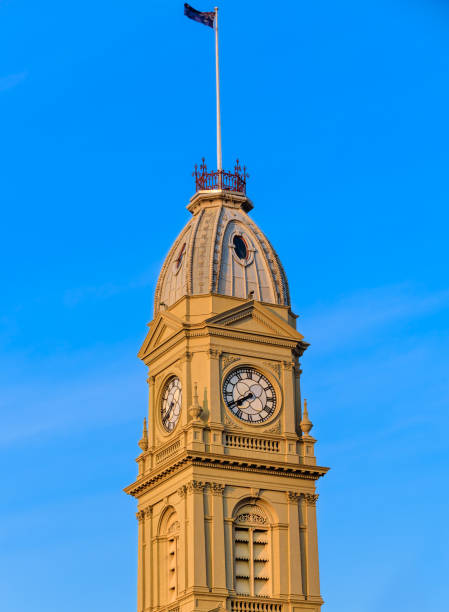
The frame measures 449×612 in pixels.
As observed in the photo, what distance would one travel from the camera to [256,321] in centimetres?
7919

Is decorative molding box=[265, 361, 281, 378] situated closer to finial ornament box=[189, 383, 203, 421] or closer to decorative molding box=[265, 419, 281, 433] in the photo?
decorative molding box=[265, 419, 281, 433]

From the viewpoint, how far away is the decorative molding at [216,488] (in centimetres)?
7471

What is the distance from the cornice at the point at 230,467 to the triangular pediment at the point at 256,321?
6878 millimetres

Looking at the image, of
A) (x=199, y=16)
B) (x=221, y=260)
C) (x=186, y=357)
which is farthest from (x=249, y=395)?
(x=199, y=16)

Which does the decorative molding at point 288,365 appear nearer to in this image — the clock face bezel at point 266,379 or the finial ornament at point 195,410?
the clock face bezel at point 266,379

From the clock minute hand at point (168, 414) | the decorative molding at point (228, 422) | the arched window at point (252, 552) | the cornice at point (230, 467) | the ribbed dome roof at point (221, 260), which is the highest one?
the ribbed dome roof at point (221, 260)

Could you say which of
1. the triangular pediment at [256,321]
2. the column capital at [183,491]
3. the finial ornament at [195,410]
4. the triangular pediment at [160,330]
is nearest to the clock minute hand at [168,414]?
the finial ornament at [195,410]

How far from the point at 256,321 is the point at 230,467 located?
803cm

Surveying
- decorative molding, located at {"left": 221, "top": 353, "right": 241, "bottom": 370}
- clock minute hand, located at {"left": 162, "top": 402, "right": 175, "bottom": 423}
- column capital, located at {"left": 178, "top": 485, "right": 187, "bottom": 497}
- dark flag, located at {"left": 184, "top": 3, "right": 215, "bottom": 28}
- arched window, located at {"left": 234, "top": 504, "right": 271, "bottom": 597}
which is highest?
dark flag, located at {"left": 184, "top": 3, "right": 215, "bottom": 28}

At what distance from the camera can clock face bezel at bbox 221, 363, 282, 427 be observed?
77125mm

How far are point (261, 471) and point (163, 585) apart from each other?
734cm

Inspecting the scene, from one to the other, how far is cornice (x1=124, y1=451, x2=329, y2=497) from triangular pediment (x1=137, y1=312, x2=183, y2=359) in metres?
7.00

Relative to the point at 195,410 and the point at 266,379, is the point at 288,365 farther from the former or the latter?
the point at 195,410

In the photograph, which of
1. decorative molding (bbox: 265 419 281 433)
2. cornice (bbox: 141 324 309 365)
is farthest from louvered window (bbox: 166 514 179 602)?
cornice (bbox: 141 324 309 365)
